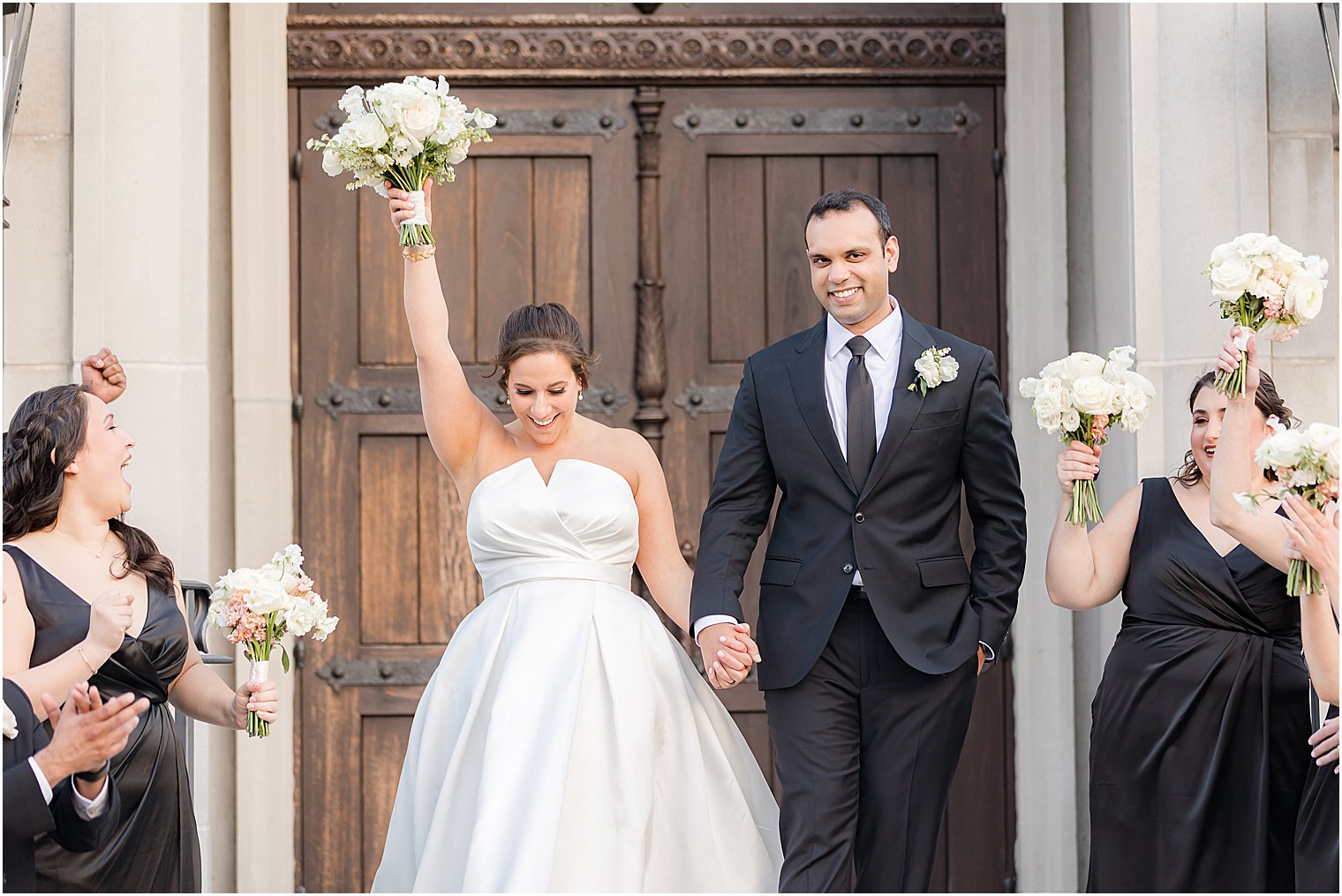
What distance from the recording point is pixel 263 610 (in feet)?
12.8

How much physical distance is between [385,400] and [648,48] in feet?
5.78

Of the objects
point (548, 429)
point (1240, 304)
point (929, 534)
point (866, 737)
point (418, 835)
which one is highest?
point (1240, 304)

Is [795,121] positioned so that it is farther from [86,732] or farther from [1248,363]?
[86,732]

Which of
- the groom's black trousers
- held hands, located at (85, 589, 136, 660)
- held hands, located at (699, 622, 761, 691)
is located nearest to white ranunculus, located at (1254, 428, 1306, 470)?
the groom's black trousers

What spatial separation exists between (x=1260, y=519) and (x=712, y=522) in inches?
57.2

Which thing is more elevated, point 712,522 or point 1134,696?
point 712,522

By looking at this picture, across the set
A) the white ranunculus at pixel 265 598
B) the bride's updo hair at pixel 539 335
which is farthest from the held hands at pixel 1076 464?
the white ranunculus at pixel 265 598

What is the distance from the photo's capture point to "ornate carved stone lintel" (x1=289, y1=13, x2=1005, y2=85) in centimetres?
595

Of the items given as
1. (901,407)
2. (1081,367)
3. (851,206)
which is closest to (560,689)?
(901,407)

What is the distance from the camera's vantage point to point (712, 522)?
166 inches

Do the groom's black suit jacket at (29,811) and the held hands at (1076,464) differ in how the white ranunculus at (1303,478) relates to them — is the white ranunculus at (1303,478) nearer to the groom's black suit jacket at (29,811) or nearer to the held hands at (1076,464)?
the held hands at (1076,464)

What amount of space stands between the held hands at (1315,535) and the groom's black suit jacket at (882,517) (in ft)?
2.54

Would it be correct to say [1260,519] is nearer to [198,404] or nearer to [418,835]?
[418,835]

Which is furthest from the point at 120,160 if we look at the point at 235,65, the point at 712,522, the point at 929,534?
the point at 929,534
